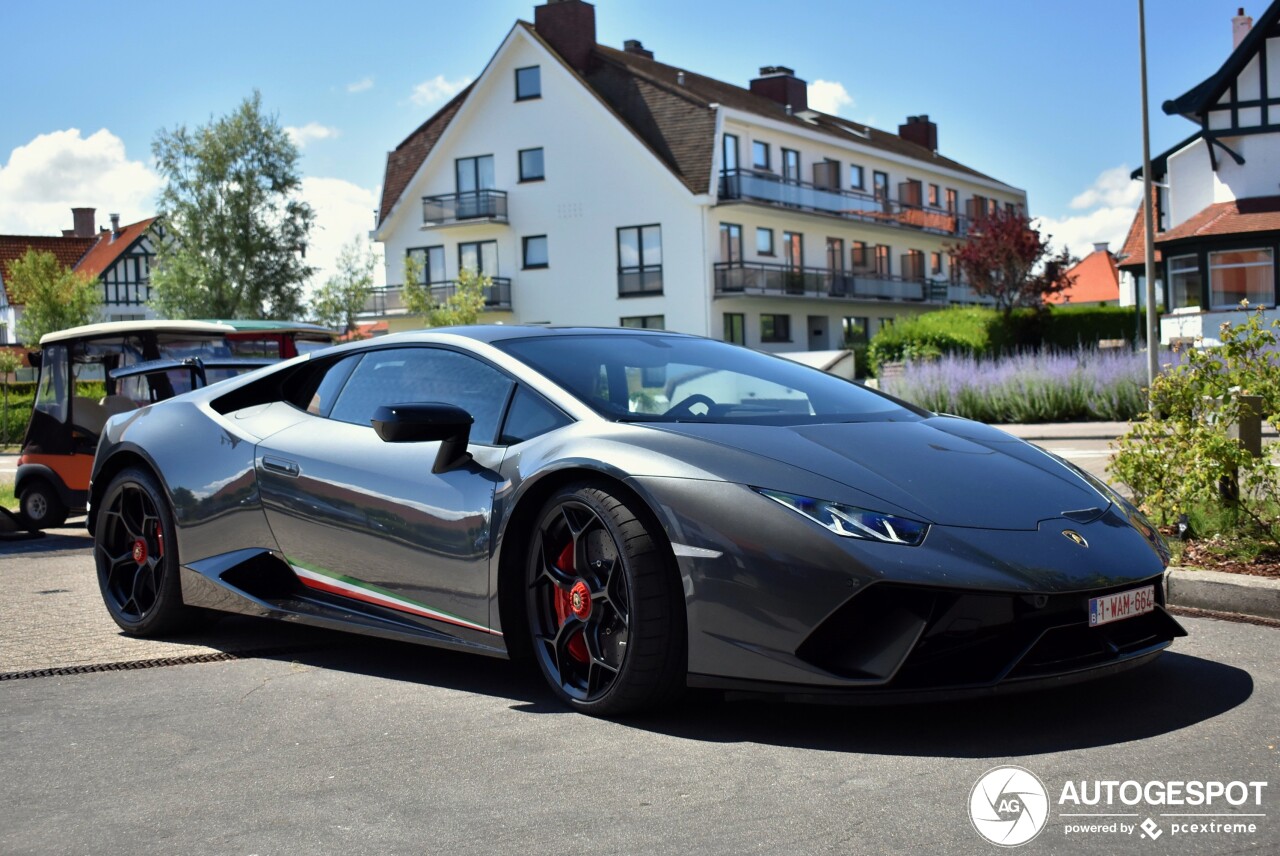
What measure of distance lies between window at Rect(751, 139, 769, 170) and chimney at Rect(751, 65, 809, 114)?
29.1 ft

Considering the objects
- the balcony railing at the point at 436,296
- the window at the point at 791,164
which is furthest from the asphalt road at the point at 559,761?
the window at the point at 791,164

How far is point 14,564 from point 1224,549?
7610 millimetres

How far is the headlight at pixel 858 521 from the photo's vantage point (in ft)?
13.2

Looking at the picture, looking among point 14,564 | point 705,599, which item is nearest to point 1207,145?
point 14,564

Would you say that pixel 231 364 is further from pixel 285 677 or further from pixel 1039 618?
pixel 1039 618

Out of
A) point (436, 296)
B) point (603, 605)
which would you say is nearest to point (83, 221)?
point (436, 296)

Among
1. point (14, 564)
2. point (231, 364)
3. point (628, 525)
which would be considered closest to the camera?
point (628, 525)

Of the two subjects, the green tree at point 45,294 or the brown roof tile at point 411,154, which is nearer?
the brown roof tile at point 411,154

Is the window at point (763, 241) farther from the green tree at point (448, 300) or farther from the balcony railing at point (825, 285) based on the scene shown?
the green tree at point (448, 300)

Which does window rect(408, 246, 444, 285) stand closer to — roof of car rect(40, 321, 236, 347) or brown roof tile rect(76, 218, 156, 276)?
brown roof tile rect(76, 218, 156, 276)

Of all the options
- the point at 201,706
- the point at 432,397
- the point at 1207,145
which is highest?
the point at 1207,145

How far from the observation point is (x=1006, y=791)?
3.53m

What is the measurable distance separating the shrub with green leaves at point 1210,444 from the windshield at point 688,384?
7.00 ft

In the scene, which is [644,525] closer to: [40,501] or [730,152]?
[40,501]
